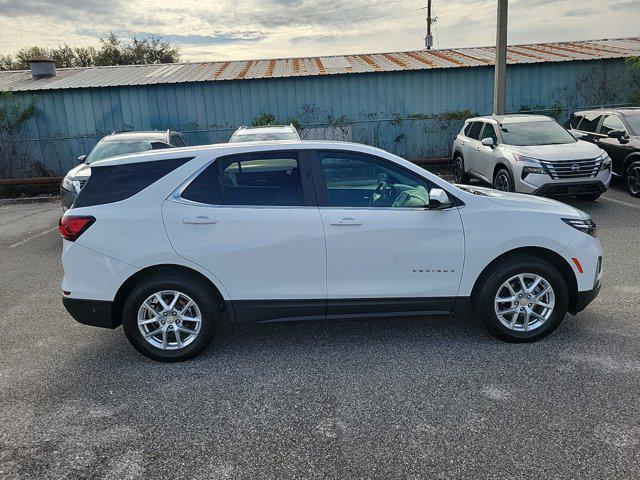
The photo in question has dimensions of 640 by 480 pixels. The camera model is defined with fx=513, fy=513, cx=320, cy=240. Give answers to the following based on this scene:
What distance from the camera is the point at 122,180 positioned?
13.3ft

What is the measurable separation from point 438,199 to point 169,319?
2.29 metres

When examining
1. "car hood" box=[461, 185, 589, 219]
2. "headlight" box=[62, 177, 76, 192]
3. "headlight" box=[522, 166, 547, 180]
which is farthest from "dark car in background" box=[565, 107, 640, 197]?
"headlight" box=[62, 177, 76, 192]

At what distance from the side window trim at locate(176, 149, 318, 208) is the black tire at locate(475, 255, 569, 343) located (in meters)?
1.55

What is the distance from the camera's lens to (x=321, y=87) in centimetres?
1625

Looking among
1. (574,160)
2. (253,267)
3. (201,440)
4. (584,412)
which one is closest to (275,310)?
(253,267)

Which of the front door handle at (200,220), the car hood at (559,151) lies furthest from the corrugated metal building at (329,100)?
the front door handle at (200,220)

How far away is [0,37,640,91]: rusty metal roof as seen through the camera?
54.3 ft

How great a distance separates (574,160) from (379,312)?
6.59 m

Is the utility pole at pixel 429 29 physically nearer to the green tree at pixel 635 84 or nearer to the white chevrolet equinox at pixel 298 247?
the green tree at pixel 635 84

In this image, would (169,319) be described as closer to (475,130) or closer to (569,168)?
(569,168)

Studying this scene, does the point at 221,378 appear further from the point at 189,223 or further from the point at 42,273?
the point at 42,273

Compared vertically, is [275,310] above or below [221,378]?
above

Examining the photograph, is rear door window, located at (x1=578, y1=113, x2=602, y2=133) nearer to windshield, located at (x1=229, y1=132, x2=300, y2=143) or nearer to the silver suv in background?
the silver suv in background

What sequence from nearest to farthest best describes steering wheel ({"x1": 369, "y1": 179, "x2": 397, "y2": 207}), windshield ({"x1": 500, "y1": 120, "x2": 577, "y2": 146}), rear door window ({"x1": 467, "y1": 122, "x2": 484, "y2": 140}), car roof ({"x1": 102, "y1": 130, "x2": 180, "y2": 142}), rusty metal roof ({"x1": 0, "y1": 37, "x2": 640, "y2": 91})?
steering wheel ({"x1": 369, "y1": 179, "x2": 397, "y2": 207}) < windshield ({"x1": 500, "y1": 120, "x2": 577, "y2": 146}) < car roof ({"x1": 102, "y1": 130, "x2": 180, "y2": 142}) < rear door window ({"x1": 467, "y1": 122, "x2": 484, "y2": 140}) < rusty metal roof ({"x1": 0, "y1": 37, "x2": 640, "y2": 91})
